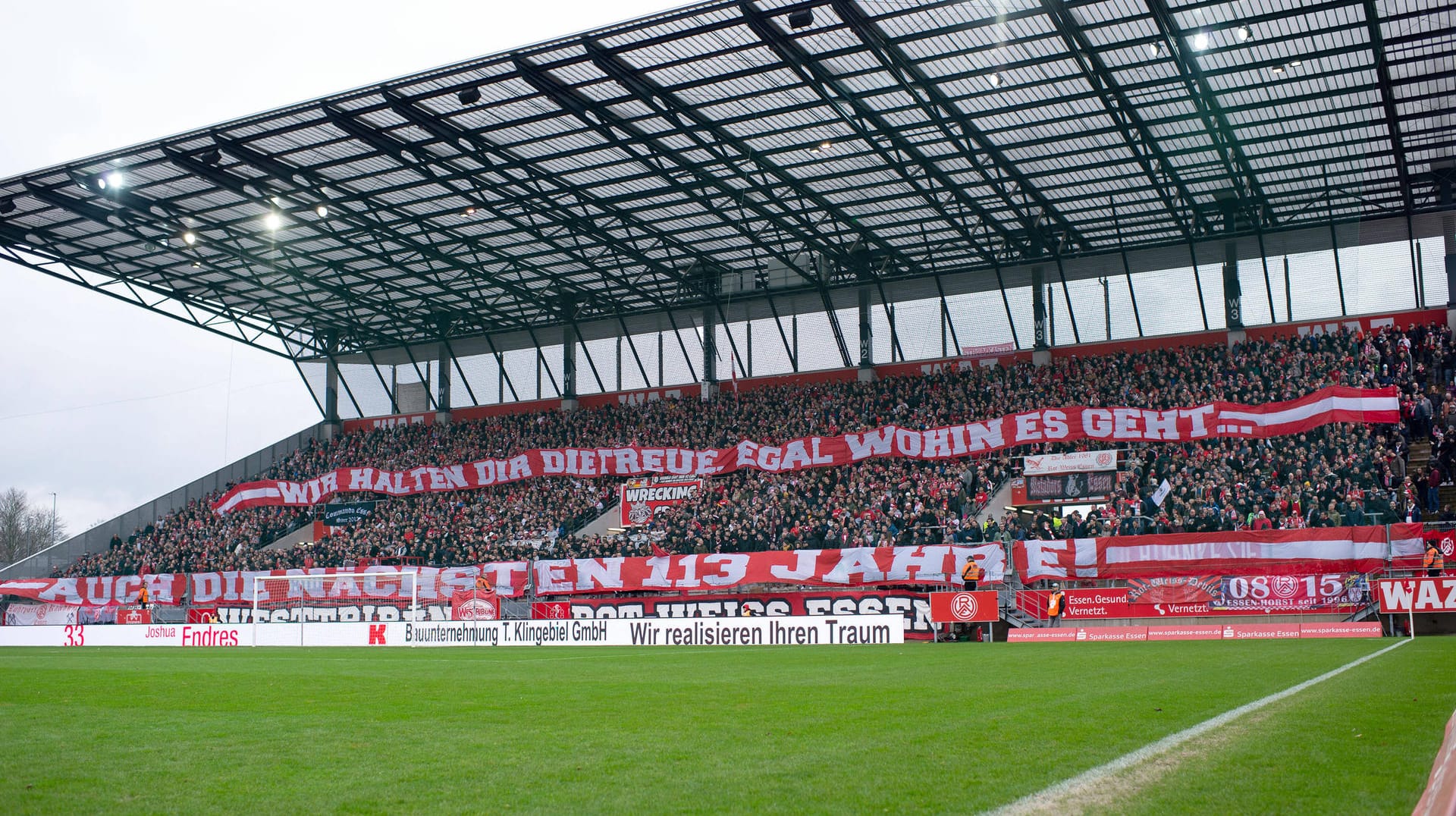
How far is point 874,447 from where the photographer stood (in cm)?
4459

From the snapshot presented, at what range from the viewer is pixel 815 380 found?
53.8 m

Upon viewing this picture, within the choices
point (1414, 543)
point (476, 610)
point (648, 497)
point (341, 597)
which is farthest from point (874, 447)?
point (341, 597)

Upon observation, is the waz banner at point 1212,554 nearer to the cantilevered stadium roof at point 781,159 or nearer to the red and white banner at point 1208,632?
the red and white banner at point 1208,632

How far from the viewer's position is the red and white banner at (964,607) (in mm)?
30719

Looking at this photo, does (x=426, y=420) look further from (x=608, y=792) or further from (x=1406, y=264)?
(x=608, y=792)

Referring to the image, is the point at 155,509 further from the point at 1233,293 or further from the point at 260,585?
the point at 1233,293

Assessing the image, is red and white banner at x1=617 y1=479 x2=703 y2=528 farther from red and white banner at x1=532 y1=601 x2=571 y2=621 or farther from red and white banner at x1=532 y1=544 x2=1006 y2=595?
red and white banner at x1=532 y1=601 x2=571 y2=621

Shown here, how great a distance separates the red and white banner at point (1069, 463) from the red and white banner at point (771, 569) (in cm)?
792

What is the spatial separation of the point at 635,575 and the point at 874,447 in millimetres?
10638

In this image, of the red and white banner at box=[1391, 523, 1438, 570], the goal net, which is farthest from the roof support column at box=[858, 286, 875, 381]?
the red and white banner at box=[1391, 523, 1438, 570]

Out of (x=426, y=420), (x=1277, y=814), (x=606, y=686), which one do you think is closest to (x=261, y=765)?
(x=1277, y=814)

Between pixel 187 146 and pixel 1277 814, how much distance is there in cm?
3684

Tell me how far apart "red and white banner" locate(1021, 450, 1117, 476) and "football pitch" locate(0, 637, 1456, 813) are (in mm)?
22300

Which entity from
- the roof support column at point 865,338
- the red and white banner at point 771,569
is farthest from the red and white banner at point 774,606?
the roof support column at point 865,338
